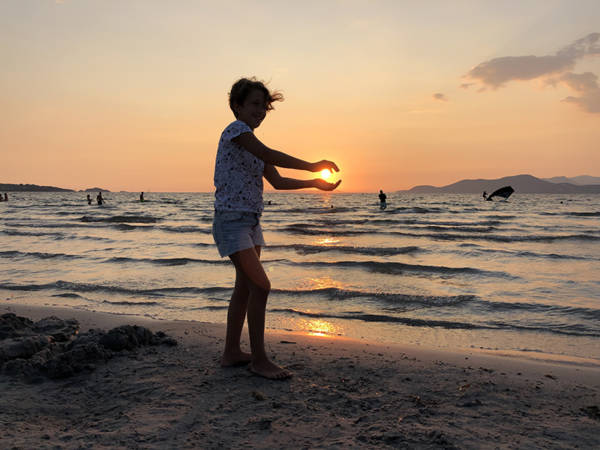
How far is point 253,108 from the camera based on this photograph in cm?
306

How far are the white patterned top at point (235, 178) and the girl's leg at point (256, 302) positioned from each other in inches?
13.9

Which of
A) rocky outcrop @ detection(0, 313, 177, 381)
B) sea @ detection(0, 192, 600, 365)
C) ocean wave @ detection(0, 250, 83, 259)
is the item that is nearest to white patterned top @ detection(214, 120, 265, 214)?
rocky outcrop @ detection(0, 313, 177, 381)

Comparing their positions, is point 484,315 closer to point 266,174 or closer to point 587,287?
point 587,287

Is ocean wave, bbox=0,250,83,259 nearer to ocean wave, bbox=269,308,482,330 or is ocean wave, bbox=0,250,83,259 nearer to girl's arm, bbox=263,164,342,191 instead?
ocean wave, bbox=269,308,482,330

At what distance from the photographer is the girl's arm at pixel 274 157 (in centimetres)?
276

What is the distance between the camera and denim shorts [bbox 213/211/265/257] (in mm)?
3062

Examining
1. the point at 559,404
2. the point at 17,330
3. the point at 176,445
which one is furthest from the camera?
the point at 17,330

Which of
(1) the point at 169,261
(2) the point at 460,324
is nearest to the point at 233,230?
(2) the point at 460,324

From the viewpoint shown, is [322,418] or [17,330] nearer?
[322,418]

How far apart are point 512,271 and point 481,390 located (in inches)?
294

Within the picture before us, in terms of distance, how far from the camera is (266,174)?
331 centimetres

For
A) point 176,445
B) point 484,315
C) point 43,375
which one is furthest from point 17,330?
point 484,315

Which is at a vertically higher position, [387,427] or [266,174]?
[266,174]

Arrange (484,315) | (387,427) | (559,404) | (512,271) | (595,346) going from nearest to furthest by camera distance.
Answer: (387,427) < (559,404) < (595,346) < (484,315) < (512,271)
